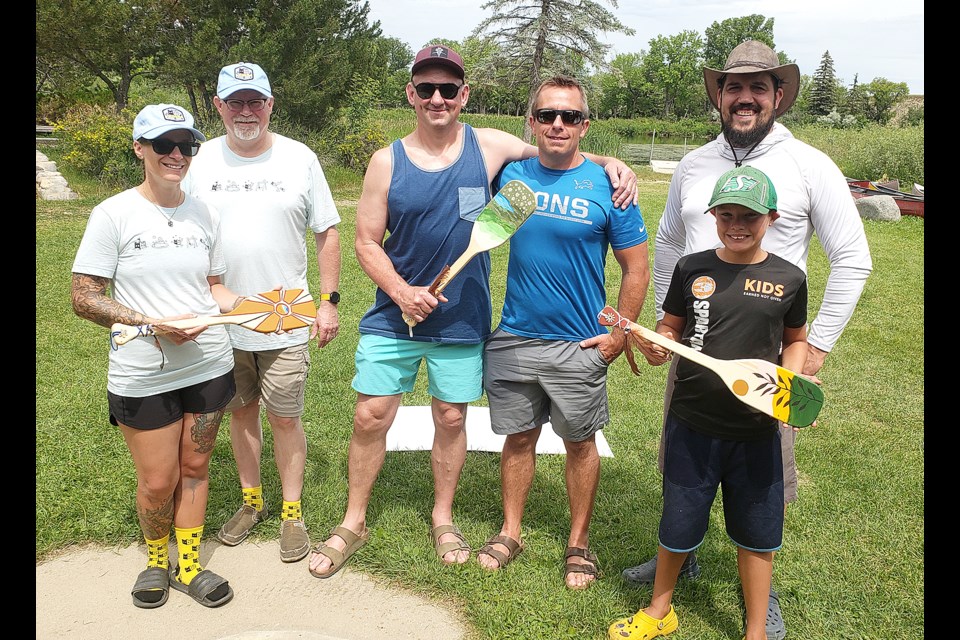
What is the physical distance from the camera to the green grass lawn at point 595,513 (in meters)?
3.06

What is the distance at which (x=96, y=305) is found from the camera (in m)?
2.57

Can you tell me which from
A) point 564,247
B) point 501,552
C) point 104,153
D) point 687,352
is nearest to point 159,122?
point 564,247

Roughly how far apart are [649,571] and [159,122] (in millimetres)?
2865

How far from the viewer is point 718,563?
134 inches

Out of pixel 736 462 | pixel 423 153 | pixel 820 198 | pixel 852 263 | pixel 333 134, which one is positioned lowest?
pixel 736 462

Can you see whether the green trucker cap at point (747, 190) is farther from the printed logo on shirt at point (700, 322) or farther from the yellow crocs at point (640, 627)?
the yellow crocs at point (640, 627)

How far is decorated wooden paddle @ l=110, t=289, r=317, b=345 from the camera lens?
274 centimetres

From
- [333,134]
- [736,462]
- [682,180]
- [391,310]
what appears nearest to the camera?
[736,462]

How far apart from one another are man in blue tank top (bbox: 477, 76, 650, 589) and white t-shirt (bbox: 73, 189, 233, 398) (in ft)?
4.25

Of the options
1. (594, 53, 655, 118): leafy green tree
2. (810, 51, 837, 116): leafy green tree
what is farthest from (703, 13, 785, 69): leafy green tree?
(810, 51, 837, 116): leafy green tree

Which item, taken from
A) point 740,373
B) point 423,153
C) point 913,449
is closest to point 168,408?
point 423,153

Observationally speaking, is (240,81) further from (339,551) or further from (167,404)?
(339,551)

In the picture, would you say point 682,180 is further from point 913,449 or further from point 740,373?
point 913,449
